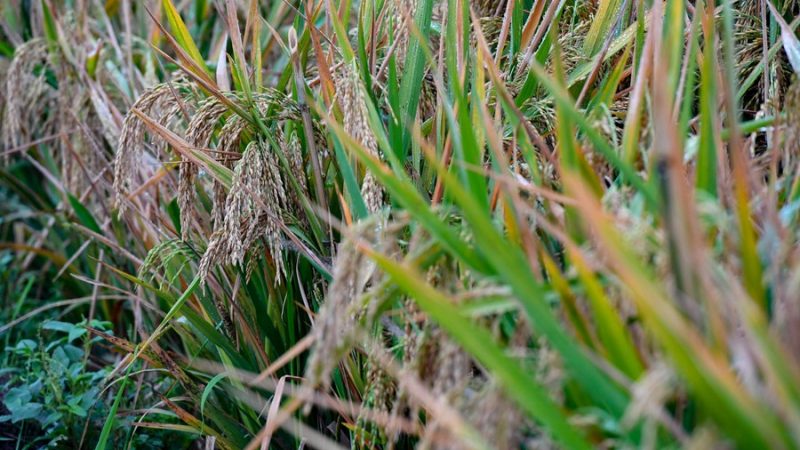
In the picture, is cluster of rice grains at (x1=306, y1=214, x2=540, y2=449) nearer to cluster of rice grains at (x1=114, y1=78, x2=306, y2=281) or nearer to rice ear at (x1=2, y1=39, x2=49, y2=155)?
cluster of rice grains at (x1=114, y1=78, x2=306, y2=281)

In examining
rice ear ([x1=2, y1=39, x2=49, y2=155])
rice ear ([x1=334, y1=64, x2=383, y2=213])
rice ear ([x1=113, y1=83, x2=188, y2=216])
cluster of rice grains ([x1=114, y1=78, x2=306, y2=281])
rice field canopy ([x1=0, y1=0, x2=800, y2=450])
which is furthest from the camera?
rice ear ([x1=2, y1=39, x2=49, y2=155])

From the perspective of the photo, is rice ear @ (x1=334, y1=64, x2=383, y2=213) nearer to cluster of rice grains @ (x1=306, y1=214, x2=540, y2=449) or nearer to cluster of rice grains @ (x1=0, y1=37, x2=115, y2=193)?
cluster of rice grains @ (x1=306, y1=214, x2=540, y2=449)

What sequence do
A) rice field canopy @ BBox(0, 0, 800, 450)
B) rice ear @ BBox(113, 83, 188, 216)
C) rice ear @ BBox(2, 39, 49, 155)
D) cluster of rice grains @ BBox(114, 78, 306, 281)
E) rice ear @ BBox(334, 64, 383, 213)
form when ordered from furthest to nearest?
rice ear @ BBox(2, 39, 49, 155), rice ear @ BBox(113, 83, 188, 216), cluster of rice grains @ BBox(114, 78, 306, 281), rice ear @ BBox(334, 64, 383, 213), rice field canopy @ BBox(0, 0, 800, 450)

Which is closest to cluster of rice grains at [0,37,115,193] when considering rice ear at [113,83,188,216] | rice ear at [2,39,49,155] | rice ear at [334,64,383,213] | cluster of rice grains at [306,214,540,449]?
rice ear at [2,39,49,155]

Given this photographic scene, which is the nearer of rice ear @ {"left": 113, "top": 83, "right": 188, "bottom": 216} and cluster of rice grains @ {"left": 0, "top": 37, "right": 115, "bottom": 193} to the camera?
rice ear @ {"left": 113, "top": 83, "right": 188, "bottom": 216}

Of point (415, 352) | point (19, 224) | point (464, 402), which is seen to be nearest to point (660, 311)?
point (464, 402)

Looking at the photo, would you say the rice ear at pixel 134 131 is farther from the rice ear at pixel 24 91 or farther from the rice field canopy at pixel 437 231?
the rice ear at pixel 24 91

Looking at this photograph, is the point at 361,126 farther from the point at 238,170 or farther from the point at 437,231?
the point at 437,231

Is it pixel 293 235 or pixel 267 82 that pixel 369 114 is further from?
pixel 267 82

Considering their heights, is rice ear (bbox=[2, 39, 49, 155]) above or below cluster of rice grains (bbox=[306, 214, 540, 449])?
above
